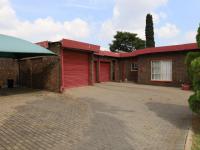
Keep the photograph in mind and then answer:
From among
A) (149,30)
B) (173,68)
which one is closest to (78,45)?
(173,68)

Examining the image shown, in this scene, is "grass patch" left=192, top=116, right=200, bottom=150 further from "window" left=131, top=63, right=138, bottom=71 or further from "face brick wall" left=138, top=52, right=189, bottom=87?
"window" left=131, top=63, right=138, bottom=71

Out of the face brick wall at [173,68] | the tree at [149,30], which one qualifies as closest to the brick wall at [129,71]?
the face brick wall at [173,68]

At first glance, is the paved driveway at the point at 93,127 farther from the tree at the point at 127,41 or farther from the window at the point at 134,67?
the tree at the point at 127,41

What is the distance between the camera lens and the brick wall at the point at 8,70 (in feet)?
59.9

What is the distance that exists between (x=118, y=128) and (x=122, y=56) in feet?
54.4

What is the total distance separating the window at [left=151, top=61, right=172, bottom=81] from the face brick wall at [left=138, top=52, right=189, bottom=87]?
13.1 inches

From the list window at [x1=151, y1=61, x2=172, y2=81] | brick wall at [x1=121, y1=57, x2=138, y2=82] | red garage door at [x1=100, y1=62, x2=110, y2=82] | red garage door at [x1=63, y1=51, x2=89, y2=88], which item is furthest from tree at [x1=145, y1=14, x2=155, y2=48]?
red garage door at [x1=63, y1=51, x2=89, y2=88]

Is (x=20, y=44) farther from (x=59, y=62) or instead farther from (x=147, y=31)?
(x=147, y=31)

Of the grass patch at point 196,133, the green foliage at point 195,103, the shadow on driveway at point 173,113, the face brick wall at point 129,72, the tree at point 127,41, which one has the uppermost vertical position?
the tree at point 127,41

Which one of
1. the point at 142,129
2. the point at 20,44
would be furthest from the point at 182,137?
the point at 20,44

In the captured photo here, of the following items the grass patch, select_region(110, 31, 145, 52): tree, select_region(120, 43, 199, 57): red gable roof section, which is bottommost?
the grass patch

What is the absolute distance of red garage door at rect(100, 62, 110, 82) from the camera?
21.5 meters

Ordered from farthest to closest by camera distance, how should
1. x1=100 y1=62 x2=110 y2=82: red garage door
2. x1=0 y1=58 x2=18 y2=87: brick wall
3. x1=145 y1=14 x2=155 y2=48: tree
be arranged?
x1=145 y1=14 x2=155 y2=48: tree < x1=100 y1=62 x2=110 y2=82: red garage door < x1=0 y1=58 x2=18 y2=87: brick wall

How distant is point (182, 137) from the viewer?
6.03 metres
